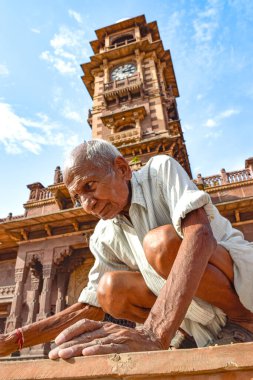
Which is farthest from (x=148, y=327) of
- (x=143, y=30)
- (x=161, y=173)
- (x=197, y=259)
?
(x=143, y=30)

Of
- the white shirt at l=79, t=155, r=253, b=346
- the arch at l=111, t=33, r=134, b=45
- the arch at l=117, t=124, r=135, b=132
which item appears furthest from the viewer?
the arch at l=111, t=33, r=134, b=45

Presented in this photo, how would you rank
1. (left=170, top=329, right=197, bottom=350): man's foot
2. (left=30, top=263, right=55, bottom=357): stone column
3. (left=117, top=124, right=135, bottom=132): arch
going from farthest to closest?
1. (left=117, top=124, right=135, bottom=132): arch
2. (left=30, top=263, right=55, bottom=357): stone column
3. (left=170, top=329, right=197, bottom=350): man's foot

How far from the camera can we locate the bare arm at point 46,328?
139cm

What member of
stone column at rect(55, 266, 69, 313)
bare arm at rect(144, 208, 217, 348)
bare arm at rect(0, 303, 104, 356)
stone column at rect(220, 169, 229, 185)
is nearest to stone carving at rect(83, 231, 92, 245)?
stone column at rect(55, 266, 69, 313)

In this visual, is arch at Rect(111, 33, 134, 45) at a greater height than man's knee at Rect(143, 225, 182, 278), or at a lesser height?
greater

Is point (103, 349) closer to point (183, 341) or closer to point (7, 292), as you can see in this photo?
point (183, 341)

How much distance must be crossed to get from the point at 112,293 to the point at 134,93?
14691 mm

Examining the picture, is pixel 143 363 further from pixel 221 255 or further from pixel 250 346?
pixel 221 255

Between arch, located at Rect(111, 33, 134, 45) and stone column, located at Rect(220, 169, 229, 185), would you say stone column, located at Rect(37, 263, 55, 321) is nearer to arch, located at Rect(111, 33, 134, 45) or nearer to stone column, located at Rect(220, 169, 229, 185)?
stone column, located at Rect(220, 169, 229, 185)

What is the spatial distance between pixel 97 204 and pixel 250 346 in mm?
944

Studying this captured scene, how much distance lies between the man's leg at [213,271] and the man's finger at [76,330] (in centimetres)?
53

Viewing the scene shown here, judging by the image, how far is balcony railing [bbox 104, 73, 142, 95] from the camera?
15.2 m

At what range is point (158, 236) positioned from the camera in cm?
142

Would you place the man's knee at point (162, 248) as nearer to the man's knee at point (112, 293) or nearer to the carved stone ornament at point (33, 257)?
the man's knee at point (112, 293)
